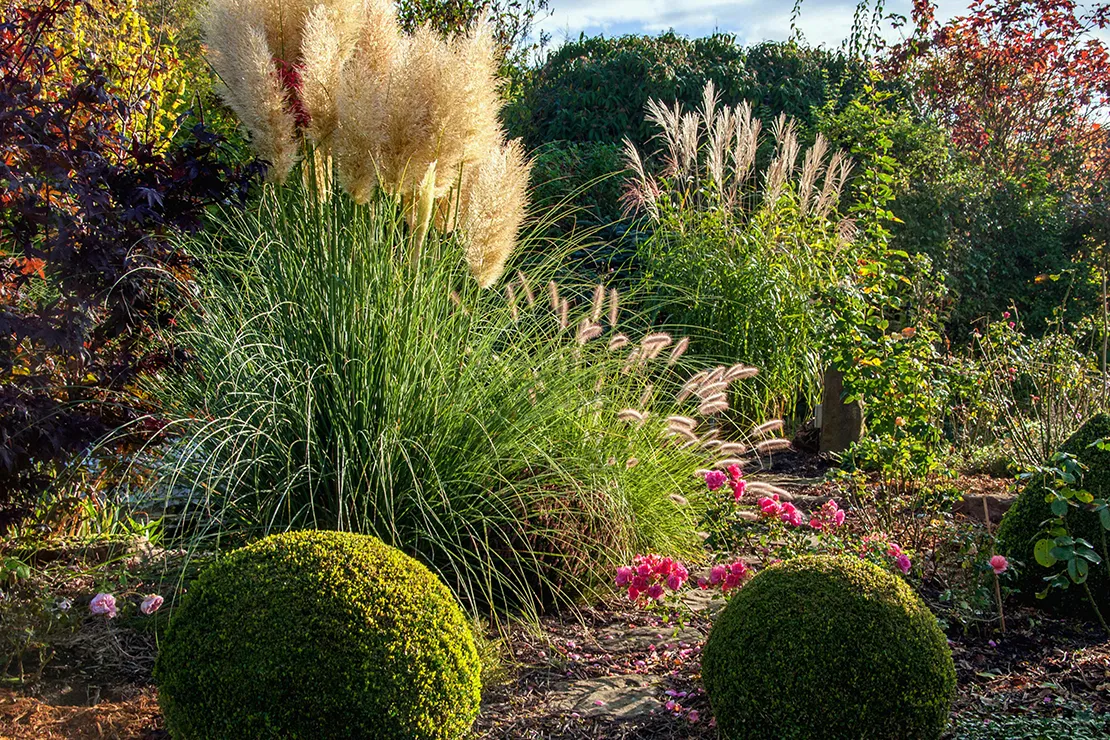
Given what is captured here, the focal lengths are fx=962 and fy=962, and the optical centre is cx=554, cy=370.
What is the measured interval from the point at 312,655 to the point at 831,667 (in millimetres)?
1600

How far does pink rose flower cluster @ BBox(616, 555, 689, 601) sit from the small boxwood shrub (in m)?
1.61

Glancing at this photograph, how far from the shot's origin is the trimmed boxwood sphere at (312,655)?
2.85 metres

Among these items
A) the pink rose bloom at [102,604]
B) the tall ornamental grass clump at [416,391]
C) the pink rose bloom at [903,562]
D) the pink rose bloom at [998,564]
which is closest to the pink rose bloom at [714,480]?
the tall ornamental grass clump at [416,391]

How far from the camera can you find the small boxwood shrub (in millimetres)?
4359

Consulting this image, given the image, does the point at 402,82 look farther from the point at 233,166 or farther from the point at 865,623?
the point at 865,623

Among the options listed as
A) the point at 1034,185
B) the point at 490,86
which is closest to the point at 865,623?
the point at 490,86

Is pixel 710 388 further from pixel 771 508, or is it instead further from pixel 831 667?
pixel 831 667

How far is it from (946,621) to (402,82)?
3.23 metres

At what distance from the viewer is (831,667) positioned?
3.03 m

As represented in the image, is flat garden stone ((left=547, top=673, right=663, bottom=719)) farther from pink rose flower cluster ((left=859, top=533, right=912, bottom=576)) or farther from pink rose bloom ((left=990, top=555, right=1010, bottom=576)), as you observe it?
pink rose bloom ((left=990, top=555, right=1010, bottom=576))

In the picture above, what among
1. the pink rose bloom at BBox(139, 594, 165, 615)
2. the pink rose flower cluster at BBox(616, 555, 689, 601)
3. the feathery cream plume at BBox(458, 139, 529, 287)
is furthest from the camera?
the feathery cream plume at BBox(458, 139, 529, 287)

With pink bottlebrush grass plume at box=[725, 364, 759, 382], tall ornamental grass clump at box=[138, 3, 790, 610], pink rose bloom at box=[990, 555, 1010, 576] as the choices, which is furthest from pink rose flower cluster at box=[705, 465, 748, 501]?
pink rose bloom at box=[990, 555, 1010, 576]

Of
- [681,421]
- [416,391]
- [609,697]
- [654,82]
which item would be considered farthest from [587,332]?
[654,82]

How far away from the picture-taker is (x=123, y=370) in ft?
14.3
